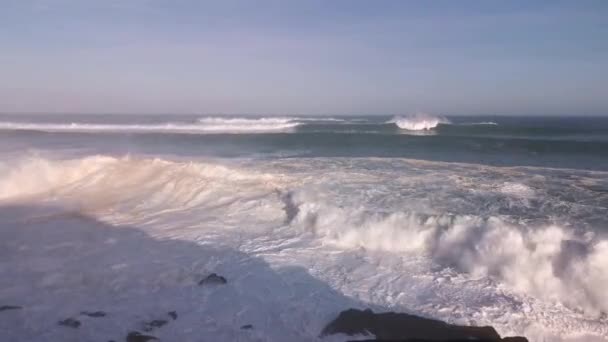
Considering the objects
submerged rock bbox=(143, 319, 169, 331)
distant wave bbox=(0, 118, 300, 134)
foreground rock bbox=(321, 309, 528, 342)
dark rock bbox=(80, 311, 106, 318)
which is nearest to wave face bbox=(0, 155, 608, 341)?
foreground rock bbox=(321, 309, 528, 342)

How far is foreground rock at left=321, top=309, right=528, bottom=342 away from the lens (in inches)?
181

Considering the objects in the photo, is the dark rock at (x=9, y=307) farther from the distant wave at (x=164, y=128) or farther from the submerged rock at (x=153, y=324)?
the distant wave at (x=164, y=128)

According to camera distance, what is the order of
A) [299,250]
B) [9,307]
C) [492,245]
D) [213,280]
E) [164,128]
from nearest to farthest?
1. [9,307]
2. [213,280]
3. [492,245]
4. [299,250]
5. [164,128]

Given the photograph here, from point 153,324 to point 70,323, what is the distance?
0.98 m

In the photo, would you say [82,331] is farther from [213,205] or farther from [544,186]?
[544,186]

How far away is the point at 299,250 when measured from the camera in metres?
7.38

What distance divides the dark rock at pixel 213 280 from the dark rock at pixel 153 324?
1.08 meters

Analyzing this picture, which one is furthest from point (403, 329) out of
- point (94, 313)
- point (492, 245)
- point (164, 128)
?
point (164, 128)

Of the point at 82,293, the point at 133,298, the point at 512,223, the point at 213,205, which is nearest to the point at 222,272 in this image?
the point at 133,298

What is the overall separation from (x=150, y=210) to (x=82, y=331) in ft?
18.9

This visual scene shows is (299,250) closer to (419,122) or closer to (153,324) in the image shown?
(153,324)

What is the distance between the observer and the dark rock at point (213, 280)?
6.12 meters

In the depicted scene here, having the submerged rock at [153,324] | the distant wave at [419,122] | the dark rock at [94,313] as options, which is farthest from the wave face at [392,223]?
the distant wave at [419,122]

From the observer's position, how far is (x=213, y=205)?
1048 centimetres
